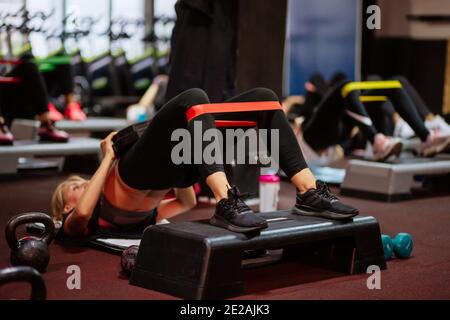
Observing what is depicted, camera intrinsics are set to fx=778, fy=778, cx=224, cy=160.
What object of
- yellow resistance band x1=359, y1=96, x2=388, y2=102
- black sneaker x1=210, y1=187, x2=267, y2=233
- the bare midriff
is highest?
yellow resistance band x1=359, y1=96, x2=388, y2=102

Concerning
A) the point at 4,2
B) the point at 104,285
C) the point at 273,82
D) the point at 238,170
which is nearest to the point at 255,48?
the point at 273,82

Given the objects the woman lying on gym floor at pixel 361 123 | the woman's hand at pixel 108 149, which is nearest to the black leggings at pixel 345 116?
the woman lying on gym floor at pixel 361 123

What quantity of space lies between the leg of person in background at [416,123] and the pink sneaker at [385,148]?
0.72 ft

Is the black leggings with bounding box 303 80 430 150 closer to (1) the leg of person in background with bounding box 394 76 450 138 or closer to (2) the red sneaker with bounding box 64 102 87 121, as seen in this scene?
(1) the leg of person in background with bounding box 394 76 450 138

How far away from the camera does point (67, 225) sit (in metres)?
3.46

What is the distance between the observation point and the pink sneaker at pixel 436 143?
5578 mm

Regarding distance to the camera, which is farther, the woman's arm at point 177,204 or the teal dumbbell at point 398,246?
the woman's arm at point 177,204

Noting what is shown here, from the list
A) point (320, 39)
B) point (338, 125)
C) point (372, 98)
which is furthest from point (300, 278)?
point (320, 39)

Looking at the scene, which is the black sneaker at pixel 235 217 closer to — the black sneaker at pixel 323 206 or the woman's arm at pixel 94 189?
the black sneaker at pixel 323 206

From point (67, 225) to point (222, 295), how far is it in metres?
1.06

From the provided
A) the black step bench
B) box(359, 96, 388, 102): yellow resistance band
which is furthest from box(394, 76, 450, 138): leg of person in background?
the black step bench

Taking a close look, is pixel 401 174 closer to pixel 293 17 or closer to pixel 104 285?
pixel 104 285

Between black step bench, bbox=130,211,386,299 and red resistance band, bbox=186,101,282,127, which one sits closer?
black step bench, bbox=130,211,386,299

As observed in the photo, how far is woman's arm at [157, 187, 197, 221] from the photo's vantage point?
12.0ft
